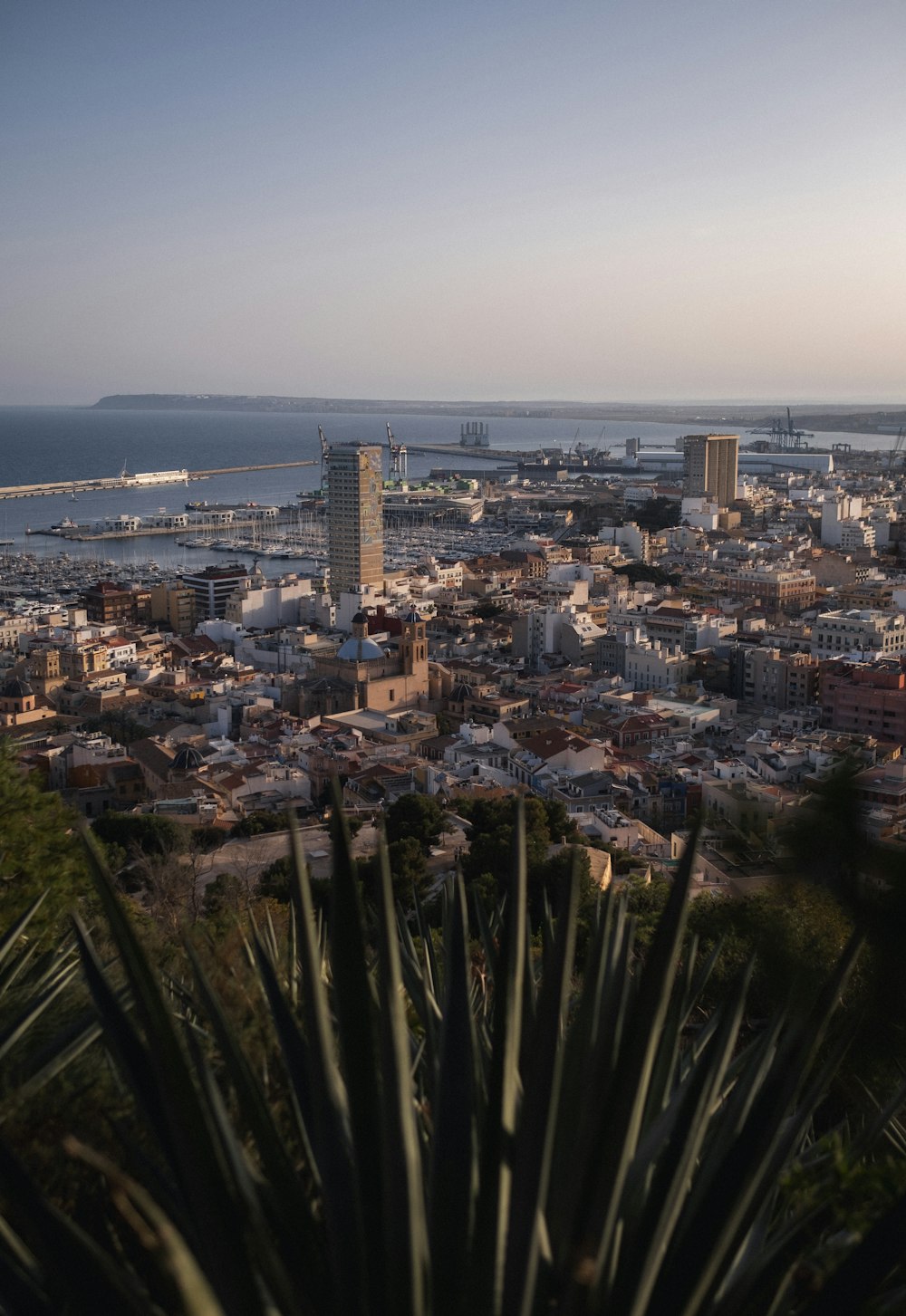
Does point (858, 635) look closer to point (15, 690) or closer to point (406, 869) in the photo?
point (15, 690)

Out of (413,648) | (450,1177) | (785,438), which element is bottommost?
(413,648)

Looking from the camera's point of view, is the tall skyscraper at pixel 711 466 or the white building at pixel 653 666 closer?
the white building at pixel 653 666

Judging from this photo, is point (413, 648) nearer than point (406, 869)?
No

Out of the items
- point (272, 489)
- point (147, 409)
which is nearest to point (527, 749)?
point (272, 489)

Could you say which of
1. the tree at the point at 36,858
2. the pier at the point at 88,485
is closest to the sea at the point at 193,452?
the pier at the point at 88,485

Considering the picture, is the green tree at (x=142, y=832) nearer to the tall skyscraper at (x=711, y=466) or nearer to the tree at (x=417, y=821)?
the tree at (x=417, y=821)

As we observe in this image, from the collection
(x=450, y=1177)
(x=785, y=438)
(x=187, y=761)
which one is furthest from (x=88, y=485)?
(x=450, y=1177)

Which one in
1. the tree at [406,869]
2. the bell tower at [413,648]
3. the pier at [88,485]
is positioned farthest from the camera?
the pier at [88,485]
